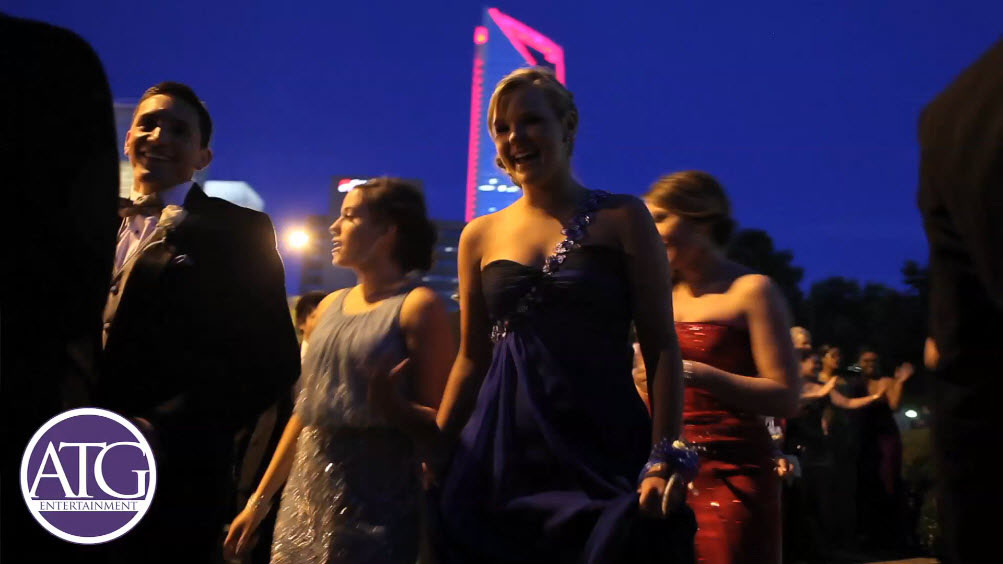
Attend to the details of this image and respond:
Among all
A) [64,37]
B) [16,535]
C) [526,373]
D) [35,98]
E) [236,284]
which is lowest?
[16,535]

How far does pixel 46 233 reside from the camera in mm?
1391

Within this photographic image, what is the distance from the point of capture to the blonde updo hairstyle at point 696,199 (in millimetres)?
3605

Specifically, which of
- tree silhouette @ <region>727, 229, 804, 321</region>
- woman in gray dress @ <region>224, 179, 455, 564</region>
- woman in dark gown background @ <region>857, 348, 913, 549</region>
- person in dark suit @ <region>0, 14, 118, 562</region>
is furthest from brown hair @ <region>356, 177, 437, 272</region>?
tree silhouette @ <region>727, 229, 804, 321</region>

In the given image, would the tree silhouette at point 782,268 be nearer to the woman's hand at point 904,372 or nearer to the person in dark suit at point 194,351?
the woman's hand at point 904,372

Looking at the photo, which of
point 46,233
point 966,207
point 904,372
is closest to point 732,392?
point 966,207

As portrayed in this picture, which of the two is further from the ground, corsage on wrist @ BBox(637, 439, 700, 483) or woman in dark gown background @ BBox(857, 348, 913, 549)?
corsage on wrist @ BBox(637, 439, 700, 483)

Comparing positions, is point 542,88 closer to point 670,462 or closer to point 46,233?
point 670,462

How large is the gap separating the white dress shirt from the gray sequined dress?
2.98 ft

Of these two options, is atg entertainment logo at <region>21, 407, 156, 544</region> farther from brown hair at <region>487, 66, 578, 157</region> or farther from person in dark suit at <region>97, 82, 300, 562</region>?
brown hair at <region>487, 66, 578, 157</region>

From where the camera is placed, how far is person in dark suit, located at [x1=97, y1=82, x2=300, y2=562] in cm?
193

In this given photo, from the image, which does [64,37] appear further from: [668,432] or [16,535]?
[668,432]

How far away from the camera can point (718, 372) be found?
3322mm

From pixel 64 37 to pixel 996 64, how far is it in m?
1.38

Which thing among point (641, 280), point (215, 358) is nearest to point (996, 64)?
point (641, 280)
